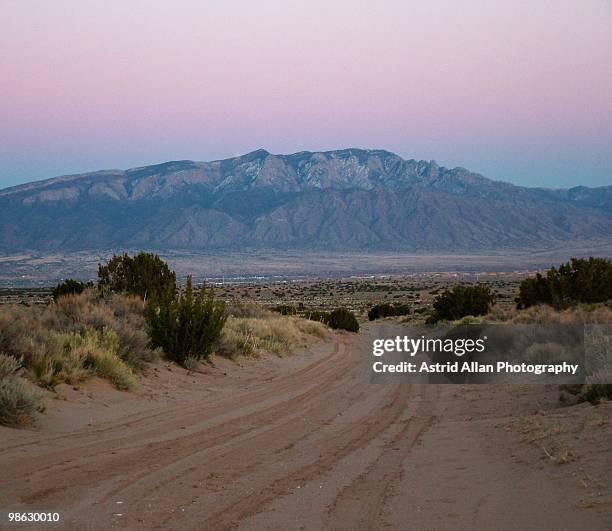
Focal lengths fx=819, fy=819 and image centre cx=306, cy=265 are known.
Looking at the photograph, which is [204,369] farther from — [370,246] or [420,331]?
[370,246]

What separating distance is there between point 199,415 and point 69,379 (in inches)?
97.6

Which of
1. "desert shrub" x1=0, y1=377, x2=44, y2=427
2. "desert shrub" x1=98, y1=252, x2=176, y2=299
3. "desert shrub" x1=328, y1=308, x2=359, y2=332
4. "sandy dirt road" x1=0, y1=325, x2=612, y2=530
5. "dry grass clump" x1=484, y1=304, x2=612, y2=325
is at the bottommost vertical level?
"desert shrub" x1=328, y1=308, x2=359, y2=332

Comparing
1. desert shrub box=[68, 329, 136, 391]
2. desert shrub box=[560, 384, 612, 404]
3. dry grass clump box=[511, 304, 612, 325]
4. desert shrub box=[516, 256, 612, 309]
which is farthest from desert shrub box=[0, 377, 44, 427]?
desert shrub box=[516, 256, 612, 309]

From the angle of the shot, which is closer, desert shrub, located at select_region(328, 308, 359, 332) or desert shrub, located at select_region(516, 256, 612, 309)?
desert shrub, located at select_region(516, 256, 612, 309)

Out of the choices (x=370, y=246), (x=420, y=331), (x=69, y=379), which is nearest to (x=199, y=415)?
(x=69, y=379)

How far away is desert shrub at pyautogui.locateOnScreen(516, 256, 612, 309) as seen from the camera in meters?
30.4

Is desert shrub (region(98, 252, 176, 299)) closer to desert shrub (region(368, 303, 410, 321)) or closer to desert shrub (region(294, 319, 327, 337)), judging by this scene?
desert shrub (region(294, 319, 327, 337))

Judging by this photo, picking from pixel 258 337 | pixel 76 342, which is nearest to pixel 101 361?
pixel 76 342

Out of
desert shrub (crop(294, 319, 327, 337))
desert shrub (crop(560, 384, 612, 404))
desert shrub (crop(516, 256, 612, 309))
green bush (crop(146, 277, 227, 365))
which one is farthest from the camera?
desert shrub (crop(294, 319, 327, 337))

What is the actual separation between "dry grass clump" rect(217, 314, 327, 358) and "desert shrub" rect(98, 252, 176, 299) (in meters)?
3.32

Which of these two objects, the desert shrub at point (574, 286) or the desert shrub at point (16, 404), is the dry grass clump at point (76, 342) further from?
the desert shrub at point (574, 286)

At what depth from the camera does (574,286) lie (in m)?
31.0

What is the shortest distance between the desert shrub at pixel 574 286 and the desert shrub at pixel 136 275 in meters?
14.3

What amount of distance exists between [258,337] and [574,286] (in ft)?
42.5
